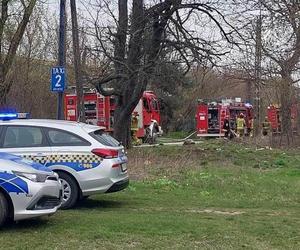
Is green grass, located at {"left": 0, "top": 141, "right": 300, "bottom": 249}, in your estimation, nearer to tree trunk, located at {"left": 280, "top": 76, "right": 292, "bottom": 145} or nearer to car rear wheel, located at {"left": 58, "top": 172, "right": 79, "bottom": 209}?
car rear wheel, located at {"left": 58, "top": 172, "right": 79, "bottom": 209}

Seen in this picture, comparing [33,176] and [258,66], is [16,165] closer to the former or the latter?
[33,176]

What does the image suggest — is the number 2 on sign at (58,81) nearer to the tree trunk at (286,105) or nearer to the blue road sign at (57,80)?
the blue road sign at (57,80)

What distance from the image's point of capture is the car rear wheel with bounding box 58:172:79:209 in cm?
1098

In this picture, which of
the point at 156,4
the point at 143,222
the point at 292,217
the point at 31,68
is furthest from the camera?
the point at 31,68

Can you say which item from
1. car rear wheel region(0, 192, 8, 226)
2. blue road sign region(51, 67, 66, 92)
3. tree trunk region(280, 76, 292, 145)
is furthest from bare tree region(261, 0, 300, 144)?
car rear wheel region(0, 192, 8, 226)

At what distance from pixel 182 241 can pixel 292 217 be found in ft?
10.7

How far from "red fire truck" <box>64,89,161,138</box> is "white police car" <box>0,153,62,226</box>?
21.9 meters

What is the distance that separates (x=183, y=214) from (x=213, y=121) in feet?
115

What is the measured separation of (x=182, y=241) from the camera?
8.05m

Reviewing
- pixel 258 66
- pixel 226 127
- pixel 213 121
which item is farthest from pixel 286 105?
pixel 213 121

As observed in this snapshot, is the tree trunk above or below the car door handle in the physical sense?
above

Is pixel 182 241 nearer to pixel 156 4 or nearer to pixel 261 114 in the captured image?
pixel 156 4

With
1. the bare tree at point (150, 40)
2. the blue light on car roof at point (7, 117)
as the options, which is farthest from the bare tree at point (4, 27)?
the blue light on car roof at point (7, 117)

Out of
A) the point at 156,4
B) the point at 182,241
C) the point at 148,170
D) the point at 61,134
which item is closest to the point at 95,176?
the point at 61,134
